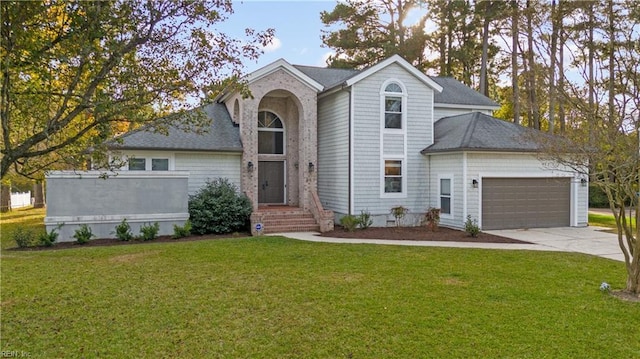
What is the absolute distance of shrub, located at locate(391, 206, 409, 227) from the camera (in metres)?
16.2

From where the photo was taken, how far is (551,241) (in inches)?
520

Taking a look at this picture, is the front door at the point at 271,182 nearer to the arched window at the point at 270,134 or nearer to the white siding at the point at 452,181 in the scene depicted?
the arched window at the point at 270,134

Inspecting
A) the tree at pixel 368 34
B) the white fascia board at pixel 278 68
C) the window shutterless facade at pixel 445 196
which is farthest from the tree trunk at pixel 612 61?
the tree at pixel 368 34

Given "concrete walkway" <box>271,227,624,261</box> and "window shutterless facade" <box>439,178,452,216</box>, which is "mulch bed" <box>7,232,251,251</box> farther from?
"window shutterless facade" <box>439,178,452,216</box>

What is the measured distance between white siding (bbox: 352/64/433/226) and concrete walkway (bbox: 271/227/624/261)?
3004mm

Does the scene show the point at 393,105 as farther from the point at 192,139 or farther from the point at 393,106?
the point at 192,139

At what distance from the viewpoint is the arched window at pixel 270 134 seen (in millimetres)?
18469

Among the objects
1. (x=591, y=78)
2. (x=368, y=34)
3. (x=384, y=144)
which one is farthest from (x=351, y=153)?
(x=368, y=34)

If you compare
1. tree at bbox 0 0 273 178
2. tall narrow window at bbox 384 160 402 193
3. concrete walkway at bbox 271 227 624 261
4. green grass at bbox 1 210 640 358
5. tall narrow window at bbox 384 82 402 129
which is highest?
tall narrow window at bbox 384 82 402 129

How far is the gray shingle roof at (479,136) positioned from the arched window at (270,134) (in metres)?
6.03

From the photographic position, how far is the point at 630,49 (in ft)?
25.4

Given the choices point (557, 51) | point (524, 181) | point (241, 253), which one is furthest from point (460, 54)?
point (241, 253)

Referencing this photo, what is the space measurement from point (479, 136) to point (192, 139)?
10578 millimetres

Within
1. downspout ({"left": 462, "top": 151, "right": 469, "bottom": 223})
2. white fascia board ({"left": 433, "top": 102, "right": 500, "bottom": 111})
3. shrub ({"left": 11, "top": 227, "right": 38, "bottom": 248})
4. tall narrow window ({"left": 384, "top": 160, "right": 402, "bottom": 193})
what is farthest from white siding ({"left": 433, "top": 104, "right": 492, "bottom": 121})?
shrub ({"left": 11, "top": 227, "right": 38, "bottom": 248})
